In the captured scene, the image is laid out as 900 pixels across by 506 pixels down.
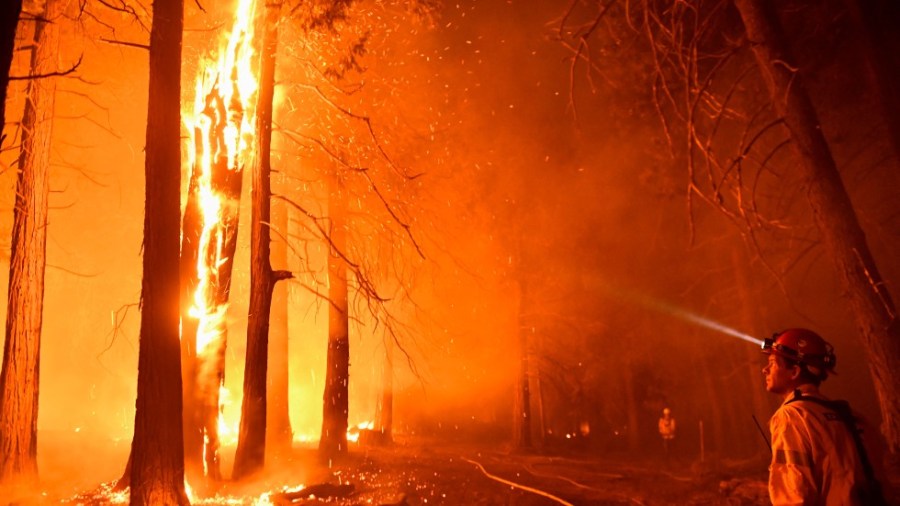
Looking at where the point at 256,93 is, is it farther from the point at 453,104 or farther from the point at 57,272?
the point at 57,272

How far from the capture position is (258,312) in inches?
397

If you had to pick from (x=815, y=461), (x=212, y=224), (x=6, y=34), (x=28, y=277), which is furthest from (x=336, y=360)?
(x=815, y=461)

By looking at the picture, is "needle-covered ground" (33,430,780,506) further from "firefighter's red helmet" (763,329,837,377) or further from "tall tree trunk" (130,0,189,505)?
"firefighter's red helmet" (763,329,837,377)

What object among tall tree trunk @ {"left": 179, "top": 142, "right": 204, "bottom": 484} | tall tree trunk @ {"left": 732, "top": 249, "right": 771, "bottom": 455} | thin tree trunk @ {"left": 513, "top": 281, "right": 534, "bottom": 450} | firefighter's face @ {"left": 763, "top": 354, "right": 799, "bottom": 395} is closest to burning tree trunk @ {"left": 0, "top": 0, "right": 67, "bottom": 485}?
tall tree trunk @ {"left": 179, "top": 142, "right": 204, "bottom": 484}

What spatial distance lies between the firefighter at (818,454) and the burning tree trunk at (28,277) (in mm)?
11470

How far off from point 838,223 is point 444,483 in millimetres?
9255

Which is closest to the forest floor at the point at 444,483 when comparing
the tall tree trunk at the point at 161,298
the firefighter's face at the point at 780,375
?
the tall tree trunk at the point at 161,298

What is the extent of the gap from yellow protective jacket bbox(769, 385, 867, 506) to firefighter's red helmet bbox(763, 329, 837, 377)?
28 centimetres

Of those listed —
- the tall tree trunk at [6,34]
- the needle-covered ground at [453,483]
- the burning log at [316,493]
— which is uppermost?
the tall tree trunk at [6,34]

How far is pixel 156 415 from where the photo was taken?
22.0 feet

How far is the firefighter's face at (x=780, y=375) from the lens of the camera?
344 cm

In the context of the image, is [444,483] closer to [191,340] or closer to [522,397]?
[191,340]

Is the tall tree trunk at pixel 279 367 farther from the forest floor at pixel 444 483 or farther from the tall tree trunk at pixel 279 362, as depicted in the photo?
the forest floor at pixel 444 483

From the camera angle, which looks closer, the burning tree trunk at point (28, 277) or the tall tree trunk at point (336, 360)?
the burning tree trunk at point (28, 277)
